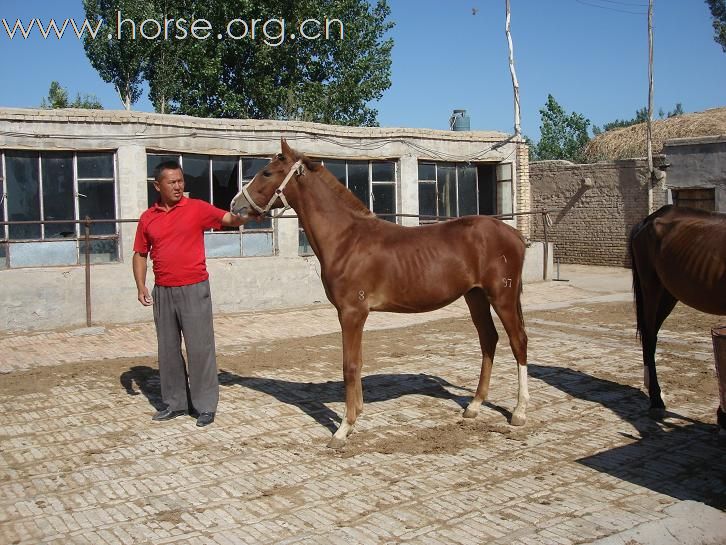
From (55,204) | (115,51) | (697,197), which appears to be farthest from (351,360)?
(115,51)

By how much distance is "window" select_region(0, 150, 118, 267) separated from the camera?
13227 millimetres

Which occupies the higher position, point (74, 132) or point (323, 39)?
point (323, 39)

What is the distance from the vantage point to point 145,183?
46.6ft

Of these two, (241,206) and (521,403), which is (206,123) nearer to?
(241,206)

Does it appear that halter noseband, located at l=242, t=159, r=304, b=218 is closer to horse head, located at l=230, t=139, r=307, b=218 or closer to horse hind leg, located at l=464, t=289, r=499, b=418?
horse head, located at l=230, t=139, r=307, b=218

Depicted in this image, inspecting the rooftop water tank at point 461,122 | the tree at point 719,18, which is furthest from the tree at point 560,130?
the rooftop water tank at point 461,122

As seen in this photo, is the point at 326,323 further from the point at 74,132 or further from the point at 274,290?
the point at 74,132

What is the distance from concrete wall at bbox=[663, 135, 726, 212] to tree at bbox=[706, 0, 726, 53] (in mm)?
19110

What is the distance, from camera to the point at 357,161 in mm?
17250

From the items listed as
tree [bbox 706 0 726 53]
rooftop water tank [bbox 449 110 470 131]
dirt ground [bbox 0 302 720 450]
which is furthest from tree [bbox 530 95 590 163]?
dirt ground [bbox 0 302 720 450]

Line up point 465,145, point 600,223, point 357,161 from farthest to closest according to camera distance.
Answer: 1. point 600,223
2. point 465,145
3. point 357,161

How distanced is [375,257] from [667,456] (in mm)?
2742

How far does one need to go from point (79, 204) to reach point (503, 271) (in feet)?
33.0

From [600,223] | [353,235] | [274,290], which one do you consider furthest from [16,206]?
[600,223]
